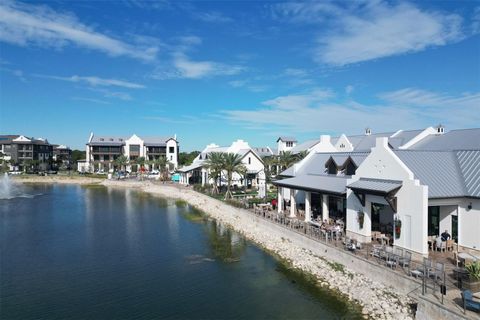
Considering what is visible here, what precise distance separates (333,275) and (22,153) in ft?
415

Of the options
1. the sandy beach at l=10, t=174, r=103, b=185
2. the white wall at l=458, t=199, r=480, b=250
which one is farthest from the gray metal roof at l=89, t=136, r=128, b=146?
the white wall at l=458, t=199, r=480, b=250

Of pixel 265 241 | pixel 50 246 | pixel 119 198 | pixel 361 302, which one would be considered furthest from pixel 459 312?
pixel 119 198

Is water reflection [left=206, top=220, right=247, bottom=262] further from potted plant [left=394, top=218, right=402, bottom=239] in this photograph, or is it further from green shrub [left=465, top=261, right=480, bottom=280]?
green shrub [left=465, top=261, right=480, bottom=280]

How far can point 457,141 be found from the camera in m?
29.9

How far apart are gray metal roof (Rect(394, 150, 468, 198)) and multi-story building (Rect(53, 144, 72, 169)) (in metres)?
141

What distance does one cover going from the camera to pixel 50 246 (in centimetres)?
3169

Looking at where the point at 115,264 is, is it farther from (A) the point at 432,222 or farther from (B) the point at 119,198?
(B) the point at 119,198

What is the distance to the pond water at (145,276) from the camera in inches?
754

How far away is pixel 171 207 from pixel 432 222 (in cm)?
3907

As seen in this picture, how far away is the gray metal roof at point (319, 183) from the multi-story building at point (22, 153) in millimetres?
110101

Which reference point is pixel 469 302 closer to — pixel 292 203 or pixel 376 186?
pixel 376 186

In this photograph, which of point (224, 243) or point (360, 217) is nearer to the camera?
point (360, 217)

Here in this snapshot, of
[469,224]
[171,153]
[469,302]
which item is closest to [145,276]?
[469,302]

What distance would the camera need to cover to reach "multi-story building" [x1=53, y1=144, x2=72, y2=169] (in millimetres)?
144125
